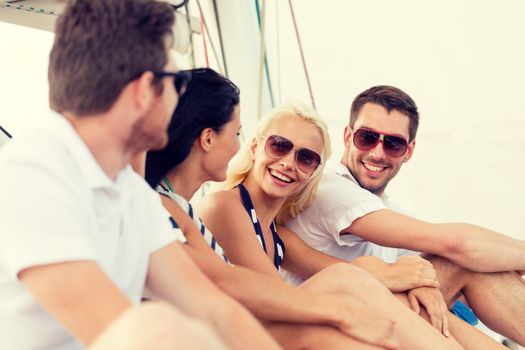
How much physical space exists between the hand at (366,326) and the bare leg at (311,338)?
0.01 metres

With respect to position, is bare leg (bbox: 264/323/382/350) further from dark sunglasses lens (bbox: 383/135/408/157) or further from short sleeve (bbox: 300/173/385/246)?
dark sunglasses lens (bbox: 383/135/408/157)

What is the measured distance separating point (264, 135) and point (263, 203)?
0.16 m

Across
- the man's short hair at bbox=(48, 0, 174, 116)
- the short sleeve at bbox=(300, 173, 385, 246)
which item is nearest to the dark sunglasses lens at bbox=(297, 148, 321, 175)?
the short sleeve at bbox=(300, 173, 385, 246)

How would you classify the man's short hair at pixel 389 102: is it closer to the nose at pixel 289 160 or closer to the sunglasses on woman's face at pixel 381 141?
the sunglasses on woman's face at pixel 381 141

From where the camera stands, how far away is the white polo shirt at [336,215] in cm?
174

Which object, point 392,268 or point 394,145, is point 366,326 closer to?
point 392,268

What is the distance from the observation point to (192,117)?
137cm

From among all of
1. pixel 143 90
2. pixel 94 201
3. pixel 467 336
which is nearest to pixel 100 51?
pixel 143 90

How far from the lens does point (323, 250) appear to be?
6.28 feet

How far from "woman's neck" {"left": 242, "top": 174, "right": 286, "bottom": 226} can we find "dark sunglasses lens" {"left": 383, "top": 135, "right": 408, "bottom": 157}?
1.23ft

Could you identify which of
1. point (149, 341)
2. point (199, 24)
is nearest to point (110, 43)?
point (149, 341)

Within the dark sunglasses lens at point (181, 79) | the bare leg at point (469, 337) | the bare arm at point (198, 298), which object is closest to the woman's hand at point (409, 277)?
the bare leg at point (469, 337)

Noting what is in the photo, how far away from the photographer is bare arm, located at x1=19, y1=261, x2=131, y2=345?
0.73 m

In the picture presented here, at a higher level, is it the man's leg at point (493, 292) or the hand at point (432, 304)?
the hand at point (432, 304)
